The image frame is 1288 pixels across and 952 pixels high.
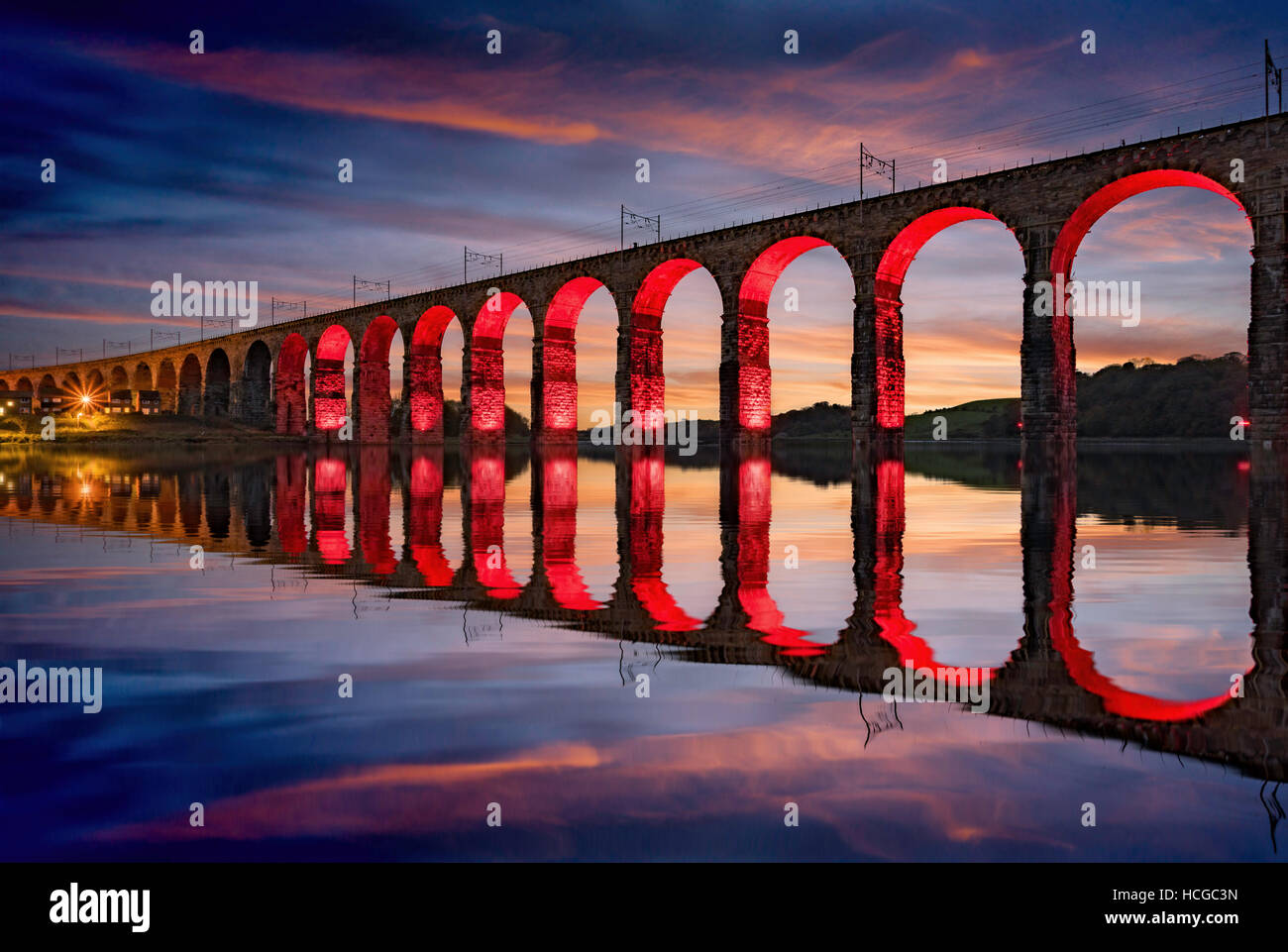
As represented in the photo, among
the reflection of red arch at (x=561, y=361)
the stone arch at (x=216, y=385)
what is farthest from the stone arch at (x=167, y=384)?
the reflection of red arch at (x=561, y=361)

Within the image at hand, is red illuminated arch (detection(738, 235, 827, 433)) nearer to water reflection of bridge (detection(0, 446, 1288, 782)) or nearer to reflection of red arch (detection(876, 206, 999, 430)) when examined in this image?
reflection of red arch (detection(876, 206, 999, 430))

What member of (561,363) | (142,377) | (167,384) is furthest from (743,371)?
(142,377)

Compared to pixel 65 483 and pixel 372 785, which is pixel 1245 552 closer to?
pixel 372 785

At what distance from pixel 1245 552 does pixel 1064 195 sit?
2531 centimetres

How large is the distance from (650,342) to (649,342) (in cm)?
6

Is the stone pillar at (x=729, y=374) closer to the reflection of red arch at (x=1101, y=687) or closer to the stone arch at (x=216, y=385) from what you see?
the reflection of red arch at (x=1101, y=687)

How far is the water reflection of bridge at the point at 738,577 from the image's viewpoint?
3143 millimetres

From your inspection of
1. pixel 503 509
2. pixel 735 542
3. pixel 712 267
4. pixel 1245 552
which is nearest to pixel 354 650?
pixel 735 542

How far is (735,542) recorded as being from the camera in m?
8.09

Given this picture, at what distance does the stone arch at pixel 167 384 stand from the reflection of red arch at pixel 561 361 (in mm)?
58875

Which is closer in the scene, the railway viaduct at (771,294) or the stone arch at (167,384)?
the railway viaduct at (771,294)

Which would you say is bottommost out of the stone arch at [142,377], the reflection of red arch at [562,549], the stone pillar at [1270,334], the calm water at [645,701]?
the calm water at [645,701]

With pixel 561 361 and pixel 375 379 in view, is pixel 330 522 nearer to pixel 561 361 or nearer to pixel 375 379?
pixel 561 361

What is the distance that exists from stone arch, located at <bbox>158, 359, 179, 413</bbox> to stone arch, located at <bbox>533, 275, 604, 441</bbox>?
58.9m
